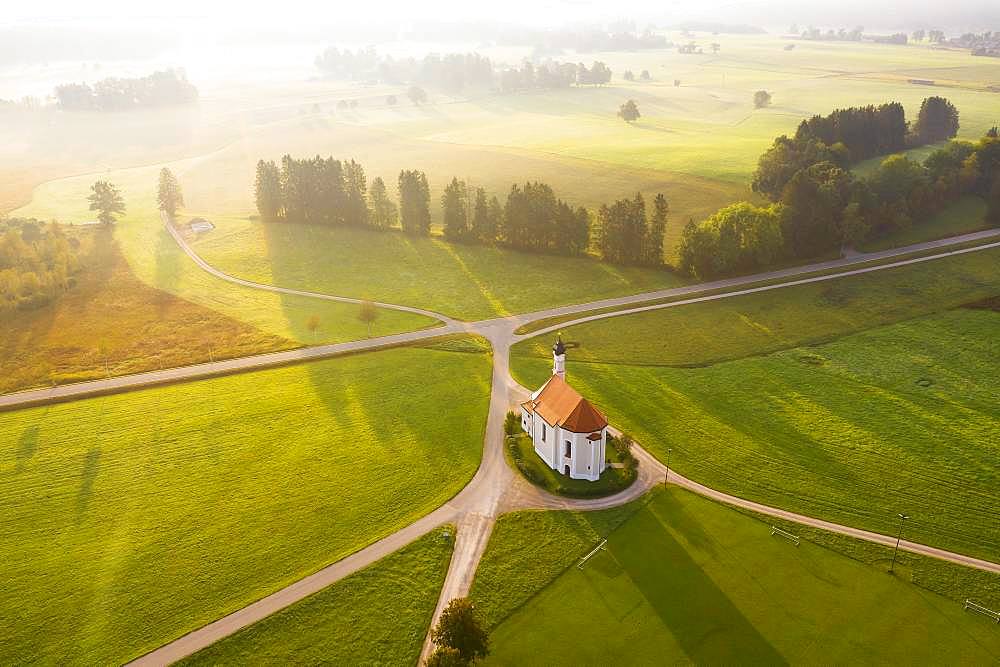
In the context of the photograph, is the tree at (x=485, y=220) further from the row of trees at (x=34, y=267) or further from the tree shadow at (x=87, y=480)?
the tree shadow at (x=87, y=480)

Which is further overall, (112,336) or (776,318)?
(112,336)

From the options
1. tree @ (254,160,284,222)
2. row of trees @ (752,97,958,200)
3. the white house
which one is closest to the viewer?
the white house

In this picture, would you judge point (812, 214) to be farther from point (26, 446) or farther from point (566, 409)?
point (26, 446)

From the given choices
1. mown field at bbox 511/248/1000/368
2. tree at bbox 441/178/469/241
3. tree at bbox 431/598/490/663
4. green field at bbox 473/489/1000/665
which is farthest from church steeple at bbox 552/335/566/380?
tree at bbox 441/178/469/241

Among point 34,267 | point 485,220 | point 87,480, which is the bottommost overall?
point 87,480

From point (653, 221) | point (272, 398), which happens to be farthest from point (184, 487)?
point (653, 221)

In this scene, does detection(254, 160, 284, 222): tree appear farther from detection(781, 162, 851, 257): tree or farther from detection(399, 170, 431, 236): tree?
detection(781, 162, 851, 257): tree

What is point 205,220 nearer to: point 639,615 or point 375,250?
point 375,250

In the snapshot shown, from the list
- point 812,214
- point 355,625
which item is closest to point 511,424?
point 355,625
